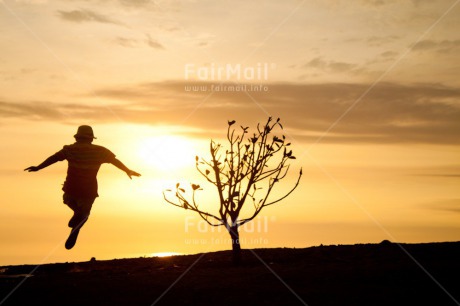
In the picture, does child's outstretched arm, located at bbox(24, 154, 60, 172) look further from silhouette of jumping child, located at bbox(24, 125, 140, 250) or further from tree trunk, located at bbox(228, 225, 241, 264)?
tree trunk, located at bbox(228, 225, 241, 264)

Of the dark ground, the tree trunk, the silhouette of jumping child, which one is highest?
the silhouette of jumping child

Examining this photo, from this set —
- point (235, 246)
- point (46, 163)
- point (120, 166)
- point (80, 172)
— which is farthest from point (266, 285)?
point (46, 163)

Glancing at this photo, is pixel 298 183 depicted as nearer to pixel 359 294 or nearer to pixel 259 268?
pixel 259 268

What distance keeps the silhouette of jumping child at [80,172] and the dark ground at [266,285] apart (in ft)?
5.21

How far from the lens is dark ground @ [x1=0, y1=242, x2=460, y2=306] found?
13.2 meters

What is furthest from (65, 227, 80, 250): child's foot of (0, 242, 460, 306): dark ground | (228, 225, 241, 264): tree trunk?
(228, 225, 241, 264): tree trunk

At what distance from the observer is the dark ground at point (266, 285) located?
13.2m

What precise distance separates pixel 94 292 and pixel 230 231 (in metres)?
5.93

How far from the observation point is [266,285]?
1423cm

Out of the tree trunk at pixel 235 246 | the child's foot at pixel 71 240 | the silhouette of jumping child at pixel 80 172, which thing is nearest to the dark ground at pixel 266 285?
the child's foot at pixel 71 240

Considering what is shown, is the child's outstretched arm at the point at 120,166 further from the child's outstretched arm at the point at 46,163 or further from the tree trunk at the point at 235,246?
the tree trunk at the point at 235,246

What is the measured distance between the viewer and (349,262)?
58.1 ft

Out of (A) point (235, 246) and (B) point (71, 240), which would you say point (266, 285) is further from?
(B) point (71, 240)

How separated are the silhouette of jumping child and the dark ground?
5.21 ft
